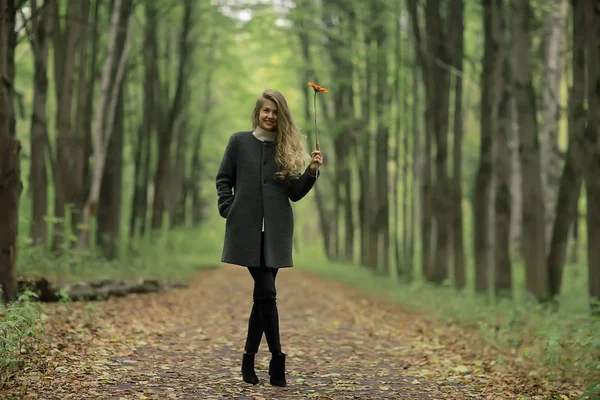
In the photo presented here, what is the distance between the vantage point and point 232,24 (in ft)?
73.5

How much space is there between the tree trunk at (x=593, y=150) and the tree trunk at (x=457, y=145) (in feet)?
17.9

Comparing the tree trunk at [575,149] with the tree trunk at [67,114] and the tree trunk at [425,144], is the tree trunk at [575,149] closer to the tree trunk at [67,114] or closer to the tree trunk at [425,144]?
the tree trunk at [425,144]

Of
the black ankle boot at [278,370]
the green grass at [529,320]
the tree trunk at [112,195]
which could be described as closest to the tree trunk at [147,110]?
the tree trunk at [112,195]

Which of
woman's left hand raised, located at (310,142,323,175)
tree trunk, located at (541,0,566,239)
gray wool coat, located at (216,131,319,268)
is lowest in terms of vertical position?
gray wool coat, located at (216,131,319,268)

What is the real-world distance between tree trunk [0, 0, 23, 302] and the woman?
3344mm

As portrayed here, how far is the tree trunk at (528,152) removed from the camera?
11.3m

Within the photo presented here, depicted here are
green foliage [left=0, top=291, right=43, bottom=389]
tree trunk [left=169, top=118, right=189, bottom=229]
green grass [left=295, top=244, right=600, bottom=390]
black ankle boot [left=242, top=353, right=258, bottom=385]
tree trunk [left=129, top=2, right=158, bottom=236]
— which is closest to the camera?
green foliage [left=0, top=291, right=43, bottom=389]

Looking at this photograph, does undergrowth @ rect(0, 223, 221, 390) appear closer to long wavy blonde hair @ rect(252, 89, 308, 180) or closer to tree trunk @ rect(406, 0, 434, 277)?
long wavy blonde hair @ rect(252, 89, 308, 180)

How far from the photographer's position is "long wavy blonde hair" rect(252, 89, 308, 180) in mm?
5633

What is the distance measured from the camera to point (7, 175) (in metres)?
7.88

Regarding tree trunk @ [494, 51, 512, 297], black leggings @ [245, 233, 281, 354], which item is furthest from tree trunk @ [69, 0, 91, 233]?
black leggings @ [245, 233, 281, 354]

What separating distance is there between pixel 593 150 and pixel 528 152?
1955 mm

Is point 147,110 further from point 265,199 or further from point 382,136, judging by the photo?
point 265,199

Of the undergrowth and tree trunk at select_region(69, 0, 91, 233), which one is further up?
tree trunk at select_region(69, 0, 91, 233)
